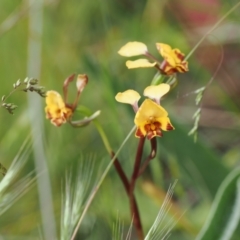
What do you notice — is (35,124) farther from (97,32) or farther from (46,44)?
(97,32)

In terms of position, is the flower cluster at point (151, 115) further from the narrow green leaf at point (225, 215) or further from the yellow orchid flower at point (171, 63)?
the narrow green leaf at point (225, 215)

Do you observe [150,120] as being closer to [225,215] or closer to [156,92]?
[156,92]

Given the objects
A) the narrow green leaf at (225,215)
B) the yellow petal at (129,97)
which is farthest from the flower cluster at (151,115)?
the narrow green leaf at (225,215)

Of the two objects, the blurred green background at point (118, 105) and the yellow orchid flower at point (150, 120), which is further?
the blurred green background at point (118, 105)

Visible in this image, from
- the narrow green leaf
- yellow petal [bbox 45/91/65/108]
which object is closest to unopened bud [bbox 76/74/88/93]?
yellow petal [bbox 45/91/65/108]

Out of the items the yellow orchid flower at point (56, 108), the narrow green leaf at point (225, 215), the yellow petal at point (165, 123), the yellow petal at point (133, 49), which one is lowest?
the narrow green leaf at point (225, 215)

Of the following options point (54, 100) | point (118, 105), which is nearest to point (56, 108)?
point (54, 100)

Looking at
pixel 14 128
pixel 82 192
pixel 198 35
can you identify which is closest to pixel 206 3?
pixel 198 35

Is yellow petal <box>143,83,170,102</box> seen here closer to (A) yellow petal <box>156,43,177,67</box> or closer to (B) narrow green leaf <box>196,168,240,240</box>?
(A) yellow petal <box>156,43,177,67</box>
